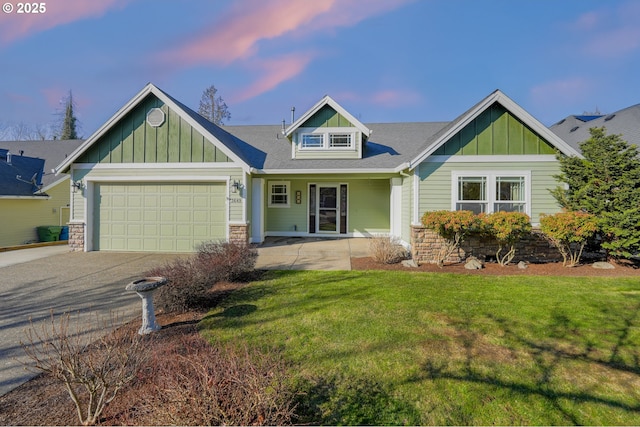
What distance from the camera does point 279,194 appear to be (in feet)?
44.8

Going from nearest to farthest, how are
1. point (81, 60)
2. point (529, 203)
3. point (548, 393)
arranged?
1. point (548, 393)
2. point (529, 203)
3. point (81, 60)

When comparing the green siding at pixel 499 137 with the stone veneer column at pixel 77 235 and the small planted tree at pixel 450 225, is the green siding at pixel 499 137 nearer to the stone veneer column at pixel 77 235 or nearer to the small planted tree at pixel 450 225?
the small planted tree at pixel 450 225

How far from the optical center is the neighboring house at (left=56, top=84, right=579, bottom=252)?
8.92 m

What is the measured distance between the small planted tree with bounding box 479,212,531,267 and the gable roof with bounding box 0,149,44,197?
1852cm

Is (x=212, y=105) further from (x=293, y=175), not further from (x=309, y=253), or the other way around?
(x=309, y=253)

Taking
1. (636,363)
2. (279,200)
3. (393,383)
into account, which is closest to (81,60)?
(279,200)

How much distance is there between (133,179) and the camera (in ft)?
34.3

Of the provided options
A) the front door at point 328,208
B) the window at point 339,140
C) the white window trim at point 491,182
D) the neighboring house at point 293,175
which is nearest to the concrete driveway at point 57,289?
the neighboring house at point 293,175

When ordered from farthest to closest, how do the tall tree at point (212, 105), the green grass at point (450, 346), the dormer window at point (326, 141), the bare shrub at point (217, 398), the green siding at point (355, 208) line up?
1. the tall tree at point (212, 105)
2. the green siding at point (355, 208)
3. the dormer window at point (326, 141)
4. the green grass at point (450, 346)
5. the bare shrub at point (217, 398)

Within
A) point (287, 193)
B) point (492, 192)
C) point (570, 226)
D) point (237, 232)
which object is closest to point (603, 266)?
point (570, 226)

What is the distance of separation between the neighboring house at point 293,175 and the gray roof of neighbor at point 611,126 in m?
5.67

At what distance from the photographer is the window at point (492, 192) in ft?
29.3

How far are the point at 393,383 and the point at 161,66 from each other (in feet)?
47.5

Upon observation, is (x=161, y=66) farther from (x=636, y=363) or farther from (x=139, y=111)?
(x=636, y=363)
